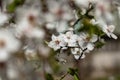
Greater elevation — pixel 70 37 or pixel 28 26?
pixel 70 37

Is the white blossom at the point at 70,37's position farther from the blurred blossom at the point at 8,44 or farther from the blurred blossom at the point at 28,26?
the blurred blossom at the point at 8,44

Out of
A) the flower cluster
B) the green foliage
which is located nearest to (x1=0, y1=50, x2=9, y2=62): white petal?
the green foliage

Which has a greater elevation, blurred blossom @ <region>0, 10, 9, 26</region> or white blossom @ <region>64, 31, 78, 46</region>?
white blossom @ <region>64, 31, 78, 46</region>

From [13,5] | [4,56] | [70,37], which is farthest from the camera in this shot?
[70,37]

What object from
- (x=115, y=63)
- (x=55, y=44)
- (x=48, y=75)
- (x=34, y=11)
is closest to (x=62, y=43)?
(x=55, y=44)

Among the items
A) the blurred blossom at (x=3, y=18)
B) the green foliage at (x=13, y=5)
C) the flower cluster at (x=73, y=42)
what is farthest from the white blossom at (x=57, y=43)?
the blurred blossom at (x=3, y=18)

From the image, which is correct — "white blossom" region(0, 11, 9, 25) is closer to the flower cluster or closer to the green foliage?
the green foliage

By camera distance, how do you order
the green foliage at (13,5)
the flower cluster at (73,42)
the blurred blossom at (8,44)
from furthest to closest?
the flower cluster at (73,42) → the green foliage at (13,5) → the blurred blossom at (8,44)

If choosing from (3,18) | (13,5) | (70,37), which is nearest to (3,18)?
(3,18)

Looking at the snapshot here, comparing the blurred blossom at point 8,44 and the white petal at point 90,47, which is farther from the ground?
the white petal at point 90,47

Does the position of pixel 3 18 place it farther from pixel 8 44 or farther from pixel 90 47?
pixel 90 47

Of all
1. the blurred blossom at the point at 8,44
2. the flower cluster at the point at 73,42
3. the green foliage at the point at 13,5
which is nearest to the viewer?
the blurred blossom at the point at 8,44
